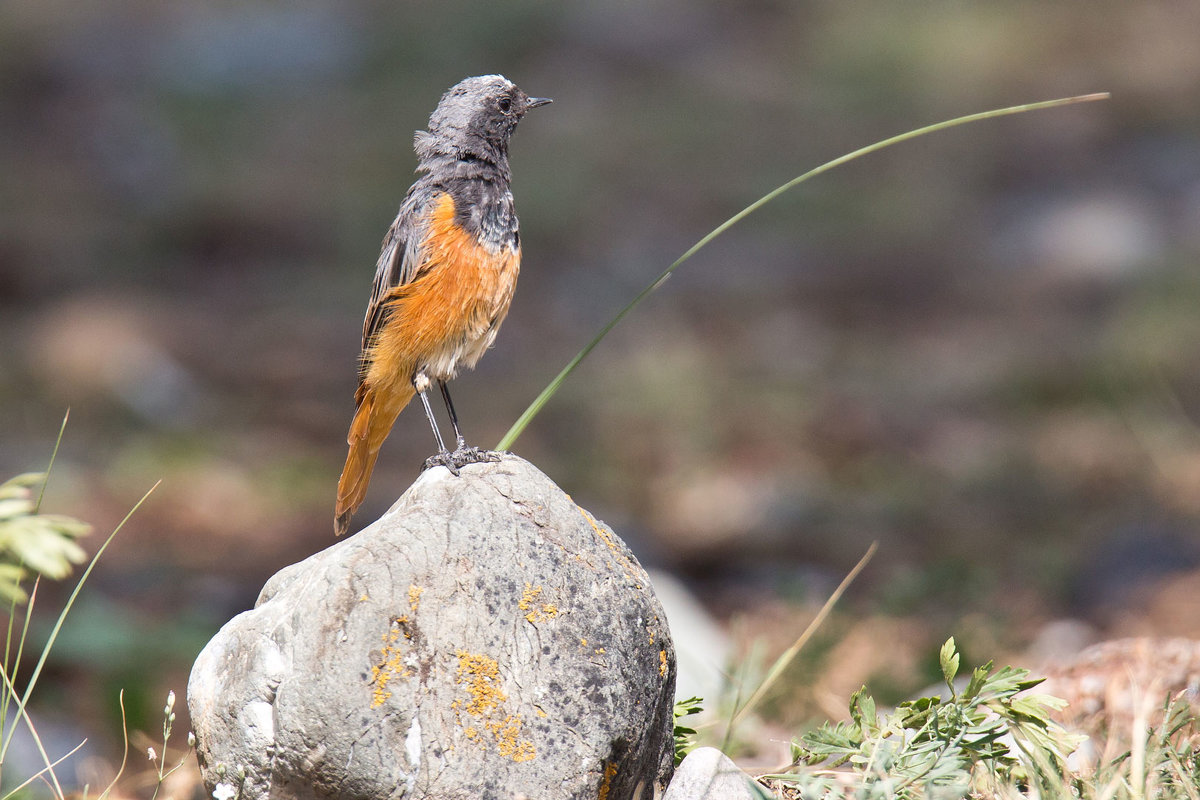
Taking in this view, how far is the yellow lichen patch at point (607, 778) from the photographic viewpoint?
3.19 meters

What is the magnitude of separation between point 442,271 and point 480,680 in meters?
1.91

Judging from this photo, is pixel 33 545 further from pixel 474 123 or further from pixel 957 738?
pixel 474 123

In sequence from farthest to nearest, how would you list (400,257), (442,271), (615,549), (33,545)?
(400,257), (442,271), (615,549), (33,545)

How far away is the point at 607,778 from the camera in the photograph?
3.21 metres

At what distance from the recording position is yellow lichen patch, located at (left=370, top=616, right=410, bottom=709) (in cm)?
305

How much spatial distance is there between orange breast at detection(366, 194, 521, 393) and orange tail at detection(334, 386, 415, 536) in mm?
104

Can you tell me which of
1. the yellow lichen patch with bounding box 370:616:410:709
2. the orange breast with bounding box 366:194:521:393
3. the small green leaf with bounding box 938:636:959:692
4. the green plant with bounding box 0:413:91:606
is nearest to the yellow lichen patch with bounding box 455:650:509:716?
the yellow lichen patch with bounding box 370:616:410:709

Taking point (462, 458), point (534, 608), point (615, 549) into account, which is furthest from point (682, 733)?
point (462, 458)

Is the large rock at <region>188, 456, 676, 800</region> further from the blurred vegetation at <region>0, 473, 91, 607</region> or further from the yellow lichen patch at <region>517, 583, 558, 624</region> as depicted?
the blurred vegetation at <region>0, 473, 91, 607</region>

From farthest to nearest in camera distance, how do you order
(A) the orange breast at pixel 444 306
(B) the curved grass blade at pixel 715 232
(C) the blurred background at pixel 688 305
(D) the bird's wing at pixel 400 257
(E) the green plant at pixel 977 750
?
(C) the blurred background at pixel 688 305
(D) the bird's wing at pixel 400 257
(A) the orange breast at pixel 444 306
(B) the curved grass blade at pixel 715 232
(E) the green plant at pixel 977 750

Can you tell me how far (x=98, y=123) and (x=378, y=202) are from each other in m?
5.75

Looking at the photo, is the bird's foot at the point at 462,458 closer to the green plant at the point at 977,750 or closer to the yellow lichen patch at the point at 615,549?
the yellow lichen patch at the point at 615,549

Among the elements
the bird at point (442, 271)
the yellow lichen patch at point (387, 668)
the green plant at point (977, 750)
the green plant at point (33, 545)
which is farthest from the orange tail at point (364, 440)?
the green plant at point (977, 750)

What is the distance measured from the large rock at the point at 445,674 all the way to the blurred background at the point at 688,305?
163cm
